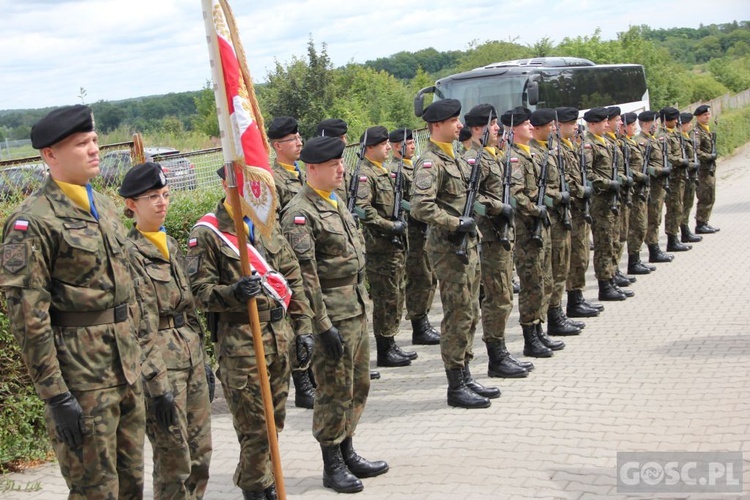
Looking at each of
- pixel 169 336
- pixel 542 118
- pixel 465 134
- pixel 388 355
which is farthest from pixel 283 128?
pixel 465 134

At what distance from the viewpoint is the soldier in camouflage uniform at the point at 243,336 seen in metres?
5.02

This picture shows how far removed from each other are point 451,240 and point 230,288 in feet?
8.74

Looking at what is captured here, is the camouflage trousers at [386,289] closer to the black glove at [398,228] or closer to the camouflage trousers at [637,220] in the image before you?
the black glove at [398,228]

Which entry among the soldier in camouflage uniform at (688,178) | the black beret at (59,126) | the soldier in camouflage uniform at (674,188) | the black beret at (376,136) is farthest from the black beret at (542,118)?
the black beret at (59,126)

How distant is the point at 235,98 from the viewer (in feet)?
15.2

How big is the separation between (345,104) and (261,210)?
1884cm

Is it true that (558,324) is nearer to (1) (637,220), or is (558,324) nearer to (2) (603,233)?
(2) (603,233)

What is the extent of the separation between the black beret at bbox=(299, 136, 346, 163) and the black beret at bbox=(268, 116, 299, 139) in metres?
1.79

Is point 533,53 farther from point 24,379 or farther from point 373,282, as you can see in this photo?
point 24,379

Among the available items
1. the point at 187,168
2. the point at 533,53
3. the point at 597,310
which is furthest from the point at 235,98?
the point at 533,53

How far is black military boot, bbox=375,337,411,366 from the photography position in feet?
29.4

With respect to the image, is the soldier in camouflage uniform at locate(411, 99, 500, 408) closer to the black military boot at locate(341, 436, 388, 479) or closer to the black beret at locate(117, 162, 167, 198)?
the black military boot at locate(341, 436, 388, 479)

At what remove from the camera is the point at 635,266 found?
1256 centimetres

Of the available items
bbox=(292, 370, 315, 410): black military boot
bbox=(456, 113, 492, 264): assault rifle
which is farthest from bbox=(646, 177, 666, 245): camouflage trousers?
bbox=(292, 370, 315, 410): black military boot
